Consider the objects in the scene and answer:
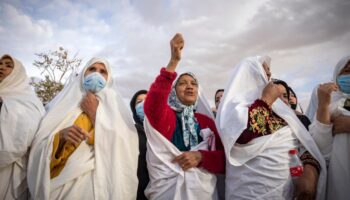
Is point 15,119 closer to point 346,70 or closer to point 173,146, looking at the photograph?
point 173,146

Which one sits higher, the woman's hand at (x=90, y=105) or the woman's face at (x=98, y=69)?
the woman's face at (x=98, y=69)

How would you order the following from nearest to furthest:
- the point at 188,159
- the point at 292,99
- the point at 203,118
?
the point at 188,159 < the point at 203,118 < the point at 292,99

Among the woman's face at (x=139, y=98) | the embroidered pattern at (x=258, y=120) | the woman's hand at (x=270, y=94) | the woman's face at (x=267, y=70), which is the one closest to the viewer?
the embroidered pattern at (x=258, y=120)

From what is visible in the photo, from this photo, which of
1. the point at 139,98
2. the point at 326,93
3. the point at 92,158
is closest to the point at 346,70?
the point at 326,93

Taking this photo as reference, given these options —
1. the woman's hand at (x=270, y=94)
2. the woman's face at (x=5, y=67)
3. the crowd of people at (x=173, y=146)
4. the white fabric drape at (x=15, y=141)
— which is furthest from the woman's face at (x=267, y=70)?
the woman's face at (x=5, y=67)

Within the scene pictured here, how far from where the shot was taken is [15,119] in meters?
2.45

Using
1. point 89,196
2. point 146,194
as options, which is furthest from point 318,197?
point 89,196

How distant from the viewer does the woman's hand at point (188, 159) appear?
2396mm

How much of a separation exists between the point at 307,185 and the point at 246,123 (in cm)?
78

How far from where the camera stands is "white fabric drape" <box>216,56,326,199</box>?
2324 millimetres

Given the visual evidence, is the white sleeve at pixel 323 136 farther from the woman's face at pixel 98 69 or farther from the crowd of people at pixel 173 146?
the woman's face at pixel 98 69

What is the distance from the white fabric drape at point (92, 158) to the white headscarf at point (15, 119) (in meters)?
Result: 0.11

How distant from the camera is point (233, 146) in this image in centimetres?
245

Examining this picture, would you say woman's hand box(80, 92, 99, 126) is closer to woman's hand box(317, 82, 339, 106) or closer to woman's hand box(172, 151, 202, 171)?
woman's hand box(172, 151, 202, 171)
